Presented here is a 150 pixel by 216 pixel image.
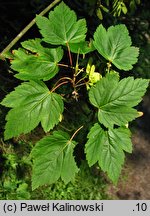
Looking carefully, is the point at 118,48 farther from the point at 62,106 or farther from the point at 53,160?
the point at 53,160

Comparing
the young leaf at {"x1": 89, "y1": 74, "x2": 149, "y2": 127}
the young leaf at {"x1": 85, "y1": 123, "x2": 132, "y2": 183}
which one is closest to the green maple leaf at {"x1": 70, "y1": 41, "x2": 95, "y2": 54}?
the young leaf at {"x1": 89, "y1": 74, "x2": 149, "y2": 127}

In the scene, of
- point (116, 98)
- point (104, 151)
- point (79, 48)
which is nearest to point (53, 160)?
point (104, 151)

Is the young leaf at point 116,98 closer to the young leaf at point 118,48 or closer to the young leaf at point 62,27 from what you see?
the young leaf at point 118,48

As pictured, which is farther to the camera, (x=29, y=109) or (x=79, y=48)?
(x=79, y=48)

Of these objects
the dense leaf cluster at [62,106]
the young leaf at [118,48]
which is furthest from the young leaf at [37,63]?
the young leaf at [118,48]

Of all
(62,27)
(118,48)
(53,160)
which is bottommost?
(53,160)

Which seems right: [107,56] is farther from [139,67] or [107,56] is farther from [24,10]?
[139,67]

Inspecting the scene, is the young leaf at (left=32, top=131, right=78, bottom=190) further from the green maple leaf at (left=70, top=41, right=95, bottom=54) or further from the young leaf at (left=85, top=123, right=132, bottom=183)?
the green maple leaf at (left=70, top=41, right=95, bottom=54)
